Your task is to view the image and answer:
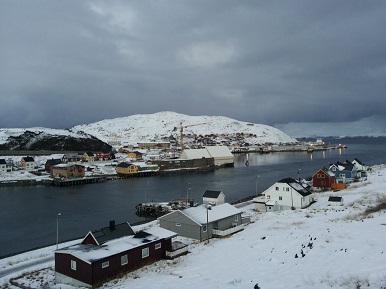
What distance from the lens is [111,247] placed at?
15.8 m

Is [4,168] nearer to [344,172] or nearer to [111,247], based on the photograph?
[111,247]

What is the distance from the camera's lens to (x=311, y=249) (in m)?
13.6

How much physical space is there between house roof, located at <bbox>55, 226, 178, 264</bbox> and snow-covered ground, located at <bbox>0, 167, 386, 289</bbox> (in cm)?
116

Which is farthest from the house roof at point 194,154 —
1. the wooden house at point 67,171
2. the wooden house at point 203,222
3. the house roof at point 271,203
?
the wooden house at point 203,222

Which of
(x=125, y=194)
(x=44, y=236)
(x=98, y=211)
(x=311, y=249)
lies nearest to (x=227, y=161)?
(x=125, y=194)

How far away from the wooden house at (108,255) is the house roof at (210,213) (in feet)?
12.4

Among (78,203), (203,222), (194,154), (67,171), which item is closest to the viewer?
(203,222)

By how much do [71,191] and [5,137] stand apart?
61582mm

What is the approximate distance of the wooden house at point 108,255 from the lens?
47.3ft

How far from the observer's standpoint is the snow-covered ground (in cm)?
1014

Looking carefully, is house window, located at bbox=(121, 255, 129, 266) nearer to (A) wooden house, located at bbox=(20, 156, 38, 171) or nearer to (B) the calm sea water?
(B) the calm sea water

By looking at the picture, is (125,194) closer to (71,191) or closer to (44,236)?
(71,191)

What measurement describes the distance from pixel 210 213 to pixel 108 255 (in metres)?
9.14

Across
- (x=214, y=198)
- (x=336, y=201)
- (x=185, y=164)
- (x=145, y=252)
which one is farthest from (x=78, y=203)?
(x=185, y=164)
